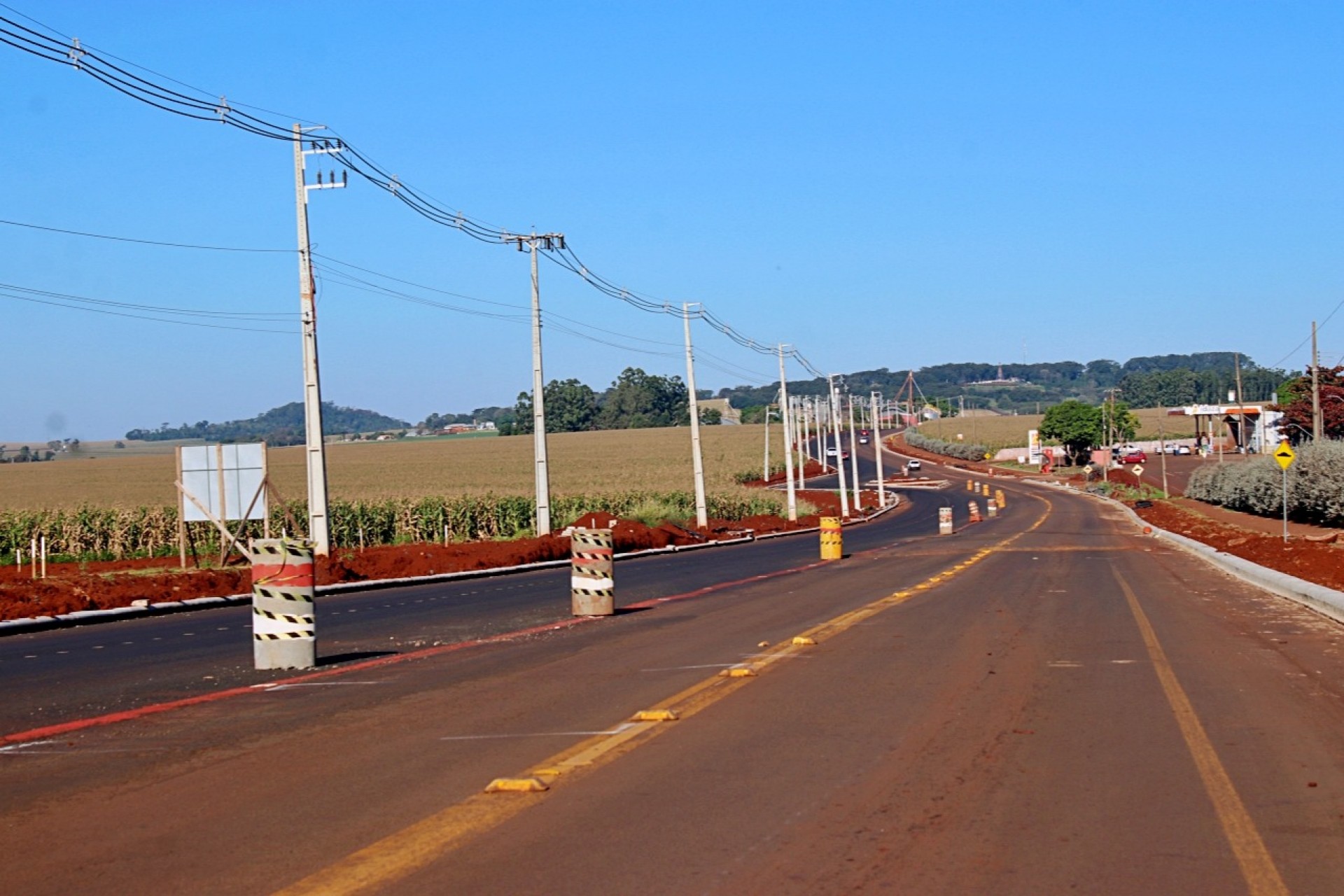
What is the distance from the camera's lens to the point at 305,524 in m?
52.5

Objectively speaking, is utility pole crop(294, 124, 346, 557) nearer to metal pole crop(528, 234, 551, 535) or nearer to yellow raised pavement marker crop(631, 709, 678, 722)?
metal pole crop(528, 234, 551, 535)

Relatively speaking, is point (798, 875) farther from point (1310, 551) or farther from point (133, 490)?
point (133, 490)

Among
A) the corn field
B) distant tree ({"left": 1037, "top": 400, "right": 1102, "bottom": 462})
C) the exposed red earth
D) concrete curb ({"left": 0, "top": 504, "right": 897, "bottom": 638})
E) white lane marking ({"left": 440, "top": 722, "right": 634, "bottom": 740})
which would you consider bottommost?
the exposed red earth

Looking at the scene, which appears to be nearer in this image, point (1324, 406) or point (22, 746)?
point (22, 746)

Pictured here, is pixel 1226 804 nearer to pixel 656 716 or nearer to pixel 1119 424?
pixel 656 716

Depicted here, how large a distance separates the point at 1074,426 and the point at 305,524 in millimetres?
120171

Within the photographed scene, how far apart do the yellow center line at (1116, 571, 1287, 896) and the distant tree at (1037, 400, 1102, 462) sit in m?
149

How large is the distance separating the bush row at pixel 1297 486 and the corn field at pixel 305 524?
88.1ft

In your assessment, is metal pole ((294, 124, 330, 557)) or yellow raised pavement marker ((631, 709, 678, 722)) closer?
yellow raised pavement marker ((631, 709, 678, 722))

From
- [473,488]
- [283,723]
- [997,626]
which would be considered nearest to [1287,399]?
[473,488]

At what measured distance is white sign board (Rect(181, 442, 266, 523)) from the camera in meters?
32.9

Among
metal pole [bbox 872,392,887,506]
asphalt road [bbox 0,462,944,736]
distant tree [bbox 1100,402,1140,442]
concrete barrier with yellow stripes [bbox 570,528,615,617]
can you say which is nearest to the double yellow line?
asphalt road [bbox 0,462,944,736]

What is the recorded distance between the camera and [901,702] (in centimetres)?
1130

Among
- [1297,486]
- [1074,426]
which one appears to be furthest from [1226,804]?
[1074,426]
